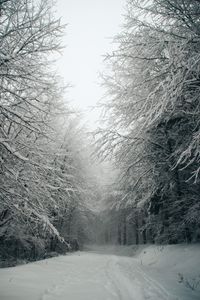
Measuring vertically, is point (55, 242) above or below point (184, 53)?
below

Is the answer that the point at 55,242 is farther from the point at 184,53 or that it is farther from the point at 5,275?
the point at 184,53

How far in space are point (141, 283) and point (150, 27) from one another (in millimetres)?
7238

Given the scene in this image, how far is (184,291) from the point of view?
748 cm

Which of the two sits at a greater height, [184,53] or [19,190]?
[184,53]

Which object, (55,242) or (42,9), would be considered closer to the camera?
(42,9)

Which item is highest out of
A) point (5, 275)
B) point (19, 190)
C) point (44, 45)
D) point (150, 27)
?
point (150, 27)

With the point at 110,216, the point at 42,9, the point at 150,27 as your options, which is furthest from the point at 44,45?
the point at 110,216

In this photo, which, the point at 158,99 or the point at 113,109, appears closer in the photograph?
the point at 158,99

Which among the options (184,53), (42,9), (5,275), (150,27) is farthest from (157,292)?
(42,9)

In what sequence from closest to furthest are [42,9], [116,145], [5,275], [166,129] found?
[42,9] < [5,275] < [116,145] < [166,129]

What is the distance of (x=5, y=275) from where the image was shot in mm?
8039

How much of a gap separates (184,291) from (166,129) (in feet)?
20.5

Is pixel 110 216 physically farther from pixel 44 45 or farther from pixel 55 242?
pixel 44 45

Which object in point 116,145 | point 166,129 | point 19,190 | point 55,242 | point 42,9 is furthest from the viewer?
point 55,242
